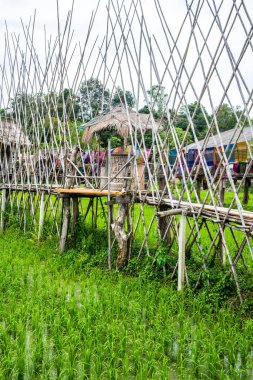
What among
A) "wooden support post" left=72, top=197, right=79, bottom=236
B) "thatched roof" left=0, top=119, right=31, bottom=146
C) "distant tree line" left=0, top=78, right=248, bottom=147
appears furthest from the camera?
"thatched roof" left=0, top=119, right=31, bottom=146

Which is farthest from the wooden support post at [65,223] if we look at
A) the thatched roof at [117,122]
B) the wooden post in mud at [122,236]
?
the thatched roof at [117,122]

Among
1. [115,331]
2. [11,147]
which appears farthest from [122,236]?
[11,147]

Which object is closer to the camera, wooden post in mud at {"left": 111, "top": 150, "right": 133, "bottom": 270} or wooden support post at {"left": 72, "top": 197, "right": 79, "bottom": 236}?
wooden post in mud at {"left": 111, "top": 150, "right": 133, "bottom": 270}

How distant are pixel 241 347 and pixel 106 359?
96 cm

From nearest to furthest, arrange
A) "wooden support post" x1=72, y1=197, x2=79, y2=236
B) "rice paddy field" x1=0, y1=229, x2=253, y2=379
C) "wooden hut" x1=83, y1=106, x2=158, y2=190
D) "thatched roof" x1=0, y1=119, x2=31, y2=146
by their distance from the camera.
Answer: "rice paddy field" x1=0, y1=229, x2=253, y2=379, "wooden hut" x1=83, y1=106, x2=158, y2=190, "wooden support post" x1=72, y1=197, x2=79, y2=236, "thatched roof" x1=0, y1=119, x2=31, y2=146

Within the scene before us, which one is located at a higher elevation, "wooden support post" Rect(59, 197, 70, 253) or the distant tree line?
the distant tree line

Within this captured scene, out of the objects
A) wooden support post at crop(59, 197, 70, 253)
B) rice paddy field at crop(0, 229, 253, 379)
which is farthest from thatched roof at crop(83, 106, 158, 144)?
rice paddy field at crop(0, 229, 253, 379)

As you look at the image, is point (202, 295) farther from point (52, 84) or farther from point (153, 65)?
point (52, 84)

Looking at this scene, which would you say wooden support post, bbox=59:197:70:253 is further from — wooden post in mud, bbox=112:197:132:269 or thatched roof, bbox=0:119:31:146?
thatched roof, bbox=0:119:31:146

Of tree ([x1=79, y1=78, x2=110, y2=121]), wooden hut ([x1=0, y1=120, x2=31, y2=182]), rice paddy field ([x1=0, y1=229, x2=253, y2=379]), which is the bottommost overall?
rice paddy field ([x1=0, y1=229, x2=253, y2=379])

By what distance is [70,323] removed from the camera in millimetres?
3371

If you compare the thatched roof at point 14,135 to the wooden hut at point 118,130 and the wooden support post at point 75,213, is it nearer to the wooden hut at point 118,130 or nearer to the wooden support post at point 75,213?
the wooden hut at point 118,130

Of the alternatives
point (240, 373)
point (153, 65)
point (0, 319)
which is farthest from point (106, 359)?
point (153, 65)

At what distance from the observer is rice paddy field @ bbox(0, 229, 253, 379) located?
271cm
